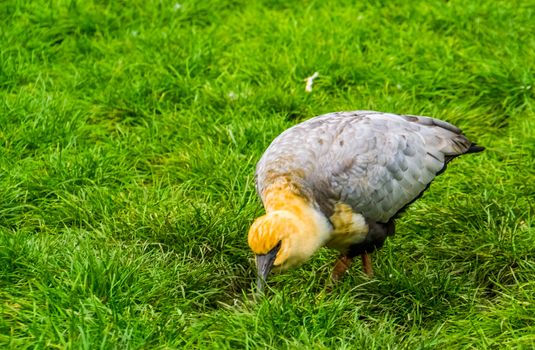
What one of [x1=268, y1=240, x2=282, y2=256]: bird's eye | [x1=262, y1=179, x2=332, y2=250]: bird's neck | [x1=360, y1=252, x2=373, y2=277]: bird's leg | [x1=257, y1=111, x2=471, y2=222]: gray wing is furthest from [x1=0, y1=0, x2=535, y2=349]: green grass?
[x1=257, y1=111, x2=471, y2=222]: gray wing

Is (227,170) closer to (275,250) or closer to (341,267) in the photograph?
(341,267)

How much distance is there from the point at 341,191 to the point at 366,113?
653mm

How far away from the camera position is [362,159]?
4656 mm

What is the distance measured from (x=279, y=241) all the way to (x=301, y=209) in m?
0.22

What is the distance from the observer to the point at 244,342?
4043mm

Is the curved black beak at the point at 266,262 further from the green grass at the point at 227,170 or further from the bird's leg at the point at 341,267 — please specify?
the bird's leg at the point at 341,267

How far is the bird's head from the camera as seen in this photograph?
166 inches

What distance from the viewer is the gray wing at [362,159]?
457 cm

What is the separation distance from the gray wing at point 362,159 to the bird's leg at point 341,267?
28cm

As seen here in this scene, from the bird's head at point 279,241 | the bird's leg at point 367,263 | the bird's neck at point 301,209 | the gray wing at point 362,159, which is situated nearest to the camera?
the bird's head at point 279,241

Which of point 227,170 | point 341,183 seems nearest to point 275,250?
point 341,183

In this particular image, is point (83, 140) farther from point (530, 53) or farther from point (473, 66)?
point (530, 53)

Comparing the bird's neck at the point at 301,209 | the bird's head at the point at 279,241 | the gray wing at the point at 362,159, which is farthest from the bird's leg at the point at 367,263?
the bird's head at the point at 279,241

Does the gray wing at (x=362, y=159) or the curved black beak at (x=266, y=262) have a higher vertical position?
the gray wing at (x=362, y=159)
